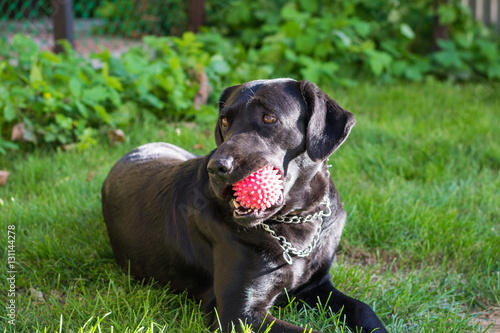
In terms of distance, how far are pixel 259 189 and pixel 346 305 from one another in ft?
2.51

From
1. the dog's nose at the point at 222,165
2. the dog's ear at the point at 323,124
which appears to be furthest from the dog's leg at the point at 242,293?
the dog's ear at the point at 323,124

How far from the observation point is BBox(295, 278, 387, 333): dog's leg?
2.38 meters

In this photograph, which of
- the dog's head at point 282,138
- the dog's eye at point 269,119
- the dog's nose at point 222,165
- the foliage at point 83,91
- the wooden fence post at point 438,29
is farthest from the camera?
the wooden fence post at point 438,29

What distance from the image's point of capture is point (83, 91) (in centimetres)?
454

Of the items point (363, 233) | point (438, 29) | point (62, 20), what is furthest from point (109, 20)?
point (363, 233)

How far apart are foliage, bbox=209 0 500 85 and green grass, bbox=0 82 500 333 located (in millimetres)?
1201

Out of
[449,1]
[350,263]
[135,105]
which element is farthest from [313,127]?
[449,1]

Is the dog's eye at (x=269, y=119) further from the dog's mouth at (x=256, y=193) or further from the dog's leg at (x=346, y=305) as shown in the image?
the dog's leg at (x=346, y=305)

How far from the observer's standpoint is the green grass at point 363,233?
2.52m

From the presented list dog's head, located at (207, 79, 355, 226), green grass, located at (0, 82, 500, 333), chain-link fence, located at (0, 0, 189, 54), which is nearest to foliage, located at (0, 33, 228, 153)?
green grass, located at (0, 82, 500, 333)

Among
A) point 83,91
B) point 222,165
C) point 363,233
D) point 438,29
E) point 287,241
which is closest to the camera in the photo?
point 222,165

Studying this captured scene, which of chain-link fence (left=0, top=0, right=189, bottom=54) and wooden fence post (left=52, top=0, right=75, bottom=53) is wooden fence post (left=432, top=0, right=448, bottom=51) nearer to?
chain-link fence (left=0, top=0, right=189, bottom=54)

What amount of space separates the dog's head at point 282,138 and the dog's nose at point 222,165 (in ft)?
0.07

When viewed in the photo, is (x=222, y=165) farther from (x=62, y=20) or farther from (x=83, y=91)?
(x=62, y=20)
